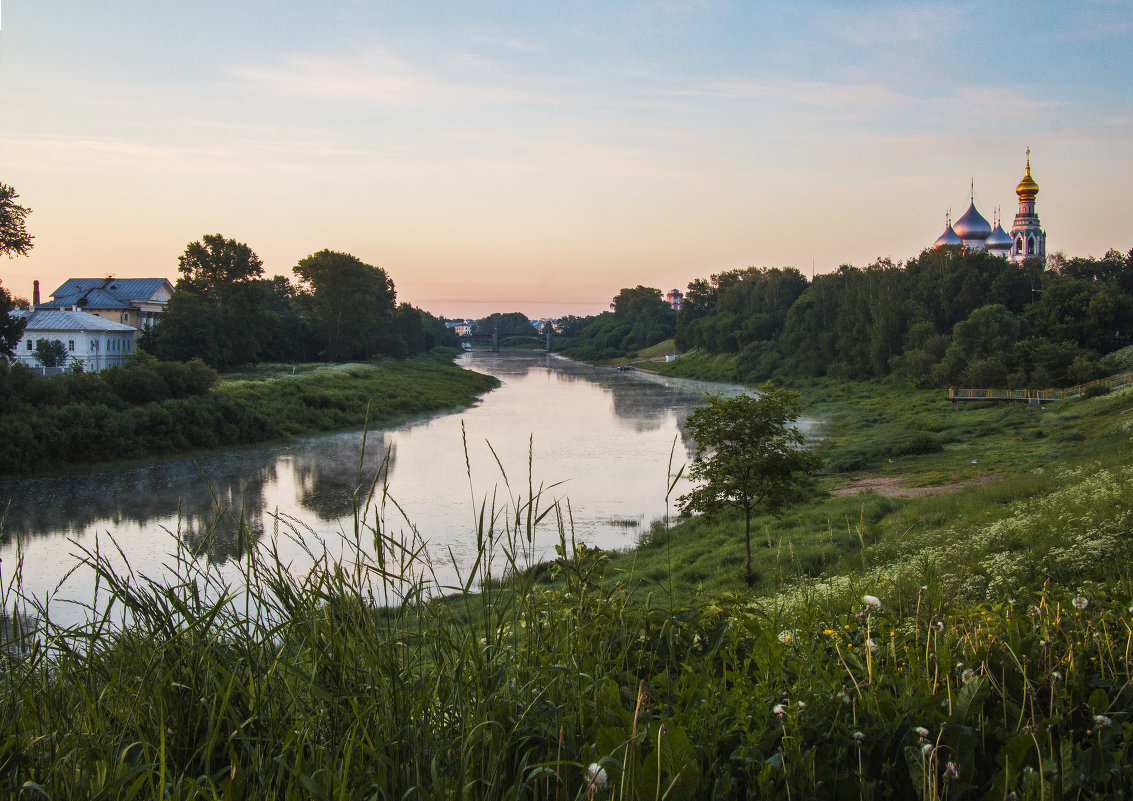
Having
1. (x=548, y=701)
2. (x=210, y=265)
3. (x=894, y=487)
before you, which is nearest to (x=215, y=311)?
(x=210, y=265)

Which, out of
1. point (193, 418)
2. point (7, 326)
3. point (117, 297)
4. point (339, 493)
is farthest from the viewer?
point (117, 297)

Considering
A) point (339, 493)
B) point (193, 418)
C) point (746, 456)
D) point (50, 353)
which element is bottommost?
point (339, 493)

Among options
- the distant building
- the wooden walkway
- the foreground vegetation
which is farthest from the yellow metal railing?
the distant building

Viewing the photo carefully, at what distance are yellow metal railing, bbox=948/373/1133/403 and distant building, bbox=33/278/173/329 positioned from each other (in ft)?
204

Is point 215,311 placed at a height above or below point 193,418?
above

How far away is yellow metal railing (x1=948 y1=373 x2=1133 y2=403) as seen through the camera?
135 ft

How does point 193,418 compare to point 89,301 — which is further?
point 89,301

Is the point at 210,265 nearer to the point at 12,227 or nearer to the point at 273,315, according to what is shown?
the point at 273,315

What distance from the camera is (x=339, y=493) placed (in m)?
25.9

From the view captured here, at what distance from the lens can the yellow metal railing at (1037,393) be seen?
41.2 m

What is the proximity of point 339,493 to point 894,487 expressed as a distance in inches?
706

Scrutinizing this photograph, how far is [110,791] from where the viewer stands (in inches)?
81.1

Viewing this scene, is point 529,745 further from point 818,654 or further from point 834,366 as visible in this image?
point 834,366

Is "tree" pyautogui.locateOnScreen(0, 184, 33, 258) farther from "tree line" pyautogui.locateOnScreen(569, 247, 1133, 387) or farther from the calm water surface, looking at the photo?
"tree line" pyautogui.locateOnScreen(569, 247, 1133, 387)
